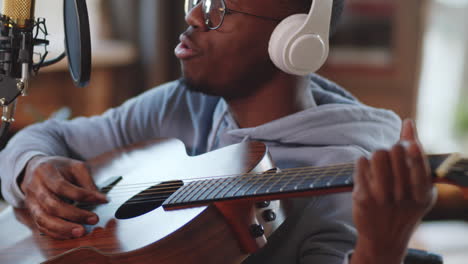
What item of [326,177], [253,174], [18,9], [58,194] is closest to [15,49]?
[18,9]

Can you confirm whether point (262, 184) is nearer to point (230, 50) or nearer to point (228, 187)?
point (228, 187)

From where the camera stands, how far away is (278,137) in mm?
1147

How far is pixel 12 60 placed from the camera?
3.05 feet

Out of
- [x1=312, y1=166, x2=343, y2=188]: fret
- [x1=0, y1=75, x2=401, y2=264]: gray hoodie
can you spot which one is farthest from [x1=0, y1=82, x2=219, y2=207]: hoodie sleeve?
[x1=312, y1=166, x2=343, y2=188]: fret

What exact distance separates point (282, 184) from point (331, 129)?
0.33 m

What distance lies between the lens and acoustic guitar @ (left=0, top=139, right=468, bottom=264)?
32.1 inches

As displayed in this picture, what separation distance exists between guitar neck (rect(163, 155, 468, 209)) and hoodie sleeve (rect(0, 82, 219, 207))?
43 cm

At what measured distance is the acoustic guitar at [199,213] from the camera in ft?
2.67

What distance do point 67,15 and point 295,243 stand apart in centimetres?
57

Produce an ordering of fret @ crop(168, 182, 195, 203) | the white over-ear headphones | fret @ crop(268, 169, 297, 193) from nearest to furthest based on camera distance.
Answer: fret @ crop(268, 169, 297, 193)
fret @ crop(168, 182, 195, 203)
the white over-ear headphones

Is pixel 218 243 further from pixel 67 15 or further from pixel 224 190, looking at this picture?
pixel 67 15

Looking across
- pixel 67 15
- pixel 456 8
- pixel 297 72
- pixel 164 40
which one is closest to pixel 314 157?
pixel 297 72

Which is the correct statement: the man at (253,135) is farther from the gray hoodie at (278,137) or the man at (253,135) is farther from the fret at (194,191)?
the fret at (194,191)

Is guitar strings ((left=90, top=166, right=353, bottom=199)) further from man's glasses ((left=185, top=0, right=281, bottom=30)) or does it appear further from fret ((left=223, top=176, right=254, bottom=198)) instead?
man's glasses ((left=185, top=0, right=281, bottom=30))
